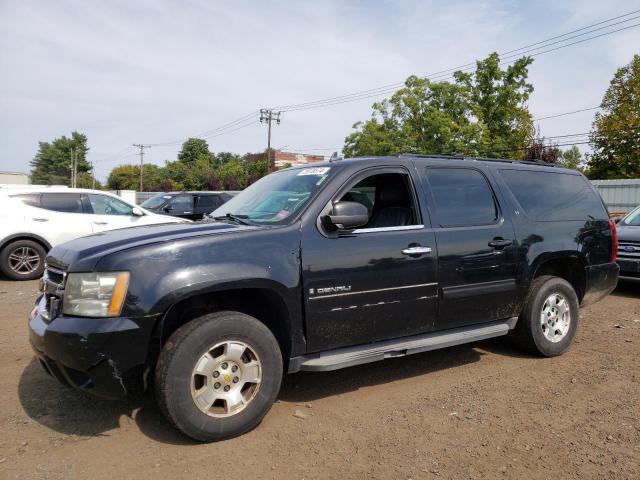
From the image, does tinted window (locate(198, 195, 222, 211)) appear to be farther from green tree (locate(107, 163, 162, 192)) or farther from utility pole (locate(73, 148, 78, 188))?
utility pole (locate(73, 148, 78, 188))

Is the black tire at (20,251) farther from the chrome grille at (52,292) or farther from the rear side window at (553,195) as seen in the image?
the rear side window at (553,195)

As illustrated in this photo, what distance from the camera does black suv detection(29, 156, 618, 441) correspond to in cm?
294

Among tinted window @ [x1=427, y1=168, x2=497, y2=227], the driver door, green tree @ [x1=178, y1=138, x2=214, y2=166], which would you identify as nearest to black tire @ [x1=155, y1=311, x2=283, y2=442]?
the driver door

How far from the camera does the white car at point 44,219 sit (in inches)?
343

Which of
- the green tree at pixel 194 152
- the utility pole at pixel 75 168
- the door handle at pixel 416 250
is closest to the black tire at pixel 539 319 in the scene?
the door handle at pixel 416 250

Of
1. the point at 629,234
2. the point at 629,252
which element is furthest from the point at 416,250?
the point at 629,234

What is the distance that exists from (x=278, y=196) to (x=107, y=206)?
6.85 metres

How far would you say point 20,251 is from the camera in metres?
8.79

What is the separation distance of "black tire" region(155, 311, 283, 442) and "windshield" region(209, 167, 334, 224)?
33.4 inches

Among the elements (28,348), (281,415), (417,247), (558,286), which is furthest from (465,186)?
(28,348)

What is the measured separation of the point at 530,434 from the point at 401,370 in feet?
4.44

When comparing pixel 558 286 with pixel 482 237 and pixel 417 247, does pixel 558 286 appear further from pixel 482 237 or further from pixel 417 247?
pixel 417 247

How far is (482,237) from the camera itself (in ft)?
14.0

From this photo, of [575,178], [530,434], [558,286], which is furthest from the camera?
[575,178]
